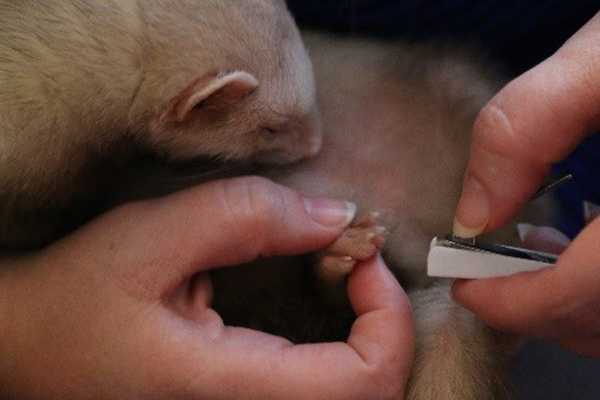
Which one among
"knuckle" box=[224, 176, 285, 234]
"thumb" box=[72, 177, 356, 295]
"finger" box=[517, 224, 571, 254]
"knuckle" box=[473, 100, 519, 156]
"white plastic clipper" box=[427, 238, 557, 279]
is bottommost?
"finger" box=[517, 224, 571, 254]

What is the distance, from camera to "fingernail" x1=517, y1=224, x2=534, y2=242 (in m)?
0.95

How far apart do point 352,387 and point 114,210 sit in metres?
0.35

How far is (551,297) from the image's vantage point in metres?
0.71

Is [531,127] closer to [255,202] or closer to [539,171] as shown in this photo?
[539,171]

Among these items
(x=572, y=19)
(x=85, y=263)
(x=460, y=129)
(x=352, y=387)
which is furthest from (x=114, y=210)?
(x=572, y=19)

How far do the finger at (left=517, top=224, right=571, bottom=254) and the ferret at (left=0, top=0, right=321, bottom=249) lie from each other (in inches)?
12.1

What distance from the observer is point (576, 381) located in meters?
1.12

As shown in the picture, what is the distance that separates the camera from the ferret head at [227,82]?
0.84 meters

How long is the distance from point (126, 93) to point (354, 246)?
32 centimetres

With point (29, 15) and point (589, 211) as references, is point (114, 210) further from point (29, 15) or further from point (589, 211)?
point (589, 211)

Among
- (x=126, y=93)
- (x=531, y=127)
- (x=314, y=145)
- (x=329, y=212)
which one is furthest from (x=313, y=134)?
(x=531, y=127)

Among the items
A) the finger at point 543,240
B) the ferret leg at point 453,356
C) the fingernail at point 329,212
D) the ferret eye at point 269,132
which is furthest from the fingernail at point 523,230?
the ferret eye at point 269,132

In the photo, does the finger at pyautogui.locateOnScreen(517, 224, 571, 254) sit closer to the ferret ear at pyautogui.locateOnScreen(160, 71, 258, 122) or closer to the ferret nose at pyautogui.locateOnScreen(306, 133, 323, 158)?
the ferret nose at pyautogui.locateOnScreen(306, 133, 323, 158)

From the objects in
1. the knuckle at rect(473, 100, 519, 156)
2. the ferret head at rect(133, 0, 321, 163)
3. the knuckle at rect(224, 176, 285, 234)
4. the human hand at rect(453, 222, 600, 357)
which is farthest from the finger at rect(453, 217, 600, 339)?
the ferret head at rect(133, 0, 321, 163)
